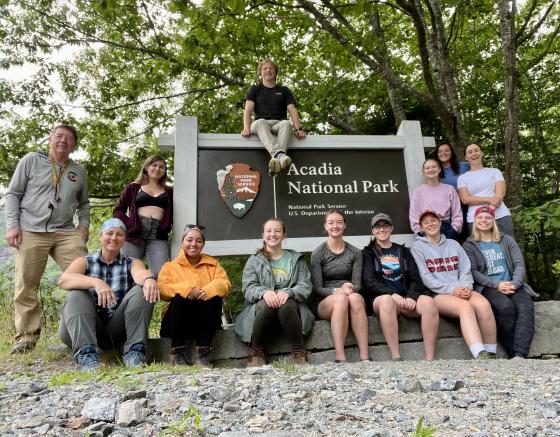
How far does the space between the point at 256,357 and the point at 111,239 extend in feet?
5.62

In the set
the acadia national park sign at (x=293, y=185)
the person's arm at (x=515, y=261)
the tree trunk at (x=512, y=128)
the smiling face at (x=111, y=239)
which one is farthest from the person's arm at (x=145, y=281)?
the tree trunk at (x=512, y=128)

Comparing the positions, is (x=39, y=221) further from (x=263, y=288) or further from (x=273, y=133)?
(x=273, y=133)

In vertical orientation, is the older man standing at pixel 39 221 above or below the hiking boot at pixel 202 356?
above

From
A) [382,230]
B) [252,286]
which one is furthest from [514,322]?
[252,286]

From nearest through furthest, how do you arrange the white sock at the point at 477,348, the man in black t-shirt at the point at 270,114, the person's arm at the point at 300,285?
1. the white sock at the point at 477,348
2. the person's arm at the point at 300,285
3. the man in black t-shirt at the point at 270,114

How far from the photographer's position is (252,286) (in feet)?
14.0

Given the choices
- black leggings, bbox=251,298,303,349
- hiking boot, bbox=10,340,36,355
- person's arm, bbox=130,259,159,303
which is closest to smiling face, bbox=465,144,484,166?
black leggings, bbox=251,298,303,349

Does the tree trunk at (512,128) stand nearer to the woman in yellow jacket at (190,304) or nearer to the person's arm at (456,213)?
the person's arm at (456,213)

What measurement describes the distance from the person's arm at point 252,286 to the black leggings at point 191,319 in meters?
0.29

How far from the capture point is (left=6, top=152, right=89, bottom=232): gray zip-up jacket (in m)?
4.54

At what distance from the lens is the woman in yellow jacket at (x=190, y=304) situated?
13.1 ft

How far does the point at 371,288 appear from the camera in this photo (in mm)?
4500

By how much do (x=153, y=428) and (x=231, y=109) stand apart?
26.7 feet

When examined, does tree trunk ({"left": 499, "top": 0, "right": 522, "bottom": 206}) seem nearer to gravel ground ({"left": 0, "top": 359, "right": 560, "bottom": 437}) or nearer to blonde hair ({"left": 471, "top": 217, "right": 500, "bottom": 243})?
blonde hair ({"left": 471, "top": 217, "right": 500, "bottom": 243})
